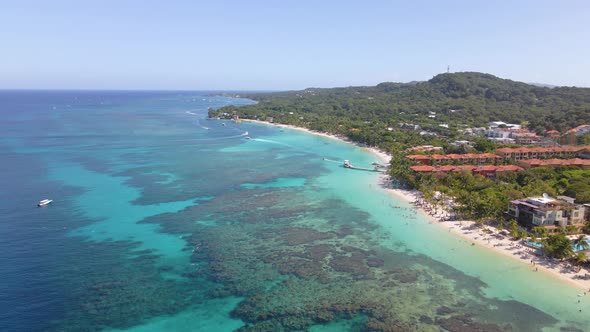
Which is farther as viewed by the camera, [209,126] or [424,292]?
[209,126]

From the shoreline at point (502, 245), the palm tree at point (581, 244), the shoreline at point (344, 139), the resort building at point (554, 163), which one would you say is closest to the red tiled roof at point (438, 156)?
the shoreline at point (344, 139)

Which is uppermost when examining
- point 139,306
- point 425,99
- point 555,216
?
point 425,99

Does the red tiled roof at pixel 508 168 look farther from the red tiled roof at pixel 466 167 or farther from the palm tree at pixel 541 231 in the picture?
the palm tree at pixel 541 231

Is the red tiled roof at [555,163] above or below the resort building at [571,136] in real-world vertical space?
below

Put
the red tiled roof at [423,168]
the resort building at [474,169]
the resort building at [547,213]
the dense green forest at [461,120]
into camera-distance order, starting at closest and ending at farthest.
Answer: the resort building at [547,213] < the dense green forest at [461,120] < the resort building at [474,169] < the red tiled roof at [423,168]

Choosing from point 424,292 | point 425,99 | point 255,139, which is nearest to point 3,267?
point 424,292

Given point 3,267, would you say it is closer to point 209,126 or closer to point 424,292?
point 424,292

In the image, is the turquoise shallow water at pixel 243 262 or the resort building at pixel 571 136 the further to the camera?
the resort building at pixel 571 136
